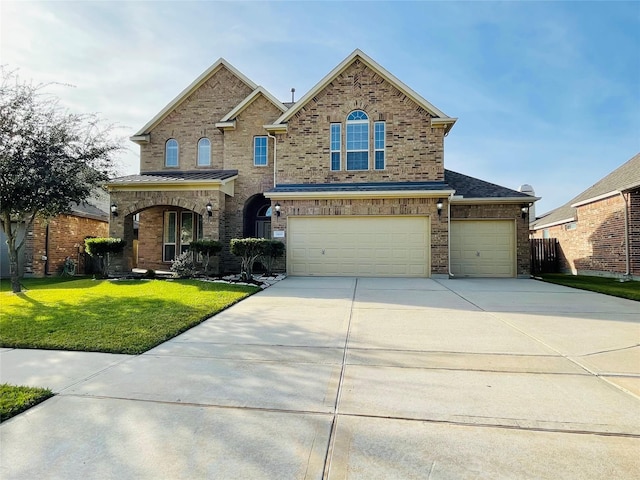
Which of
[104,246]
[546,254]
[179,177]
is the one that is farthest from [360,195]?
[546,254]

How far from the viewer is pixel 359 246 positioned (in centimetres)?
1300

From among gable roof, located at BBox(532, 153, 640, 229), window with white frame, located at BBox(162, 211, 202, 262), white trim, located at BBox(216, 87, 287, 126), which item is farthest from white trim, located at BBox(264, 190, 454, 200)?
gable roof, located at BBox(532, 153, 640, 229)

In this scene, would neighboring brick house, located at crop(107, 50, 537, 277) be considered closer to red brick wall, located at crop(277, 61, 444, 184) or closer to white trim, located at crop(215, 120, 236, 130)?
red brick wall, located at crop(277, 61, 444, 184)

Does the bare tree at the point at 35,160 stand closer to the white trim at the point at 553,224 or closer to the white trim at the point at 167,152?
the white trim at the point at 167,152

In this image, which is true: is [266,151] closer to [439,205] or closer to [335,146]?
[335,146]

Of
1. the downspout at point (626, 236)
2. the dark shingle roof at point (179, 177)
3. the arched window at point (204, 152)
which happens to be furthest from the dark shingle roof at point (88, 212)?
the downspout at point (626, 236)

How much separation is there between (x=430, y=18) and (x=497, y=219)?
804cm

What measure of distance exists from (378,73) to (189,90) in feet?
30.2

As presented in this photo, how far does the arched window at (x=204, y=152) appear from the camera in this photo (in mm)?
16250

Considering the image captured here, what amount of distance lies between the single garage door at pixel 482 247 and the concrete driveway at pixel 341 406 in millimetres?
8541

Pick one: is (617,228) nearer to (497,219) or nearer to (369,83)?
(497,219)

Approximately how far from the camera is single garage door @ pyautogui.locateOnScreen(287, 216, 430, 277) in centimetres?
1286

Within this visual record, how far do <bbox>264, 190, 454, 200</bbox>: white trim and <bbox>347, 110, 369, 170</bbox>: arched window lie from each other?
1614 millimetres

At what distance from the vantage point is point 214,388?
10.6ft
